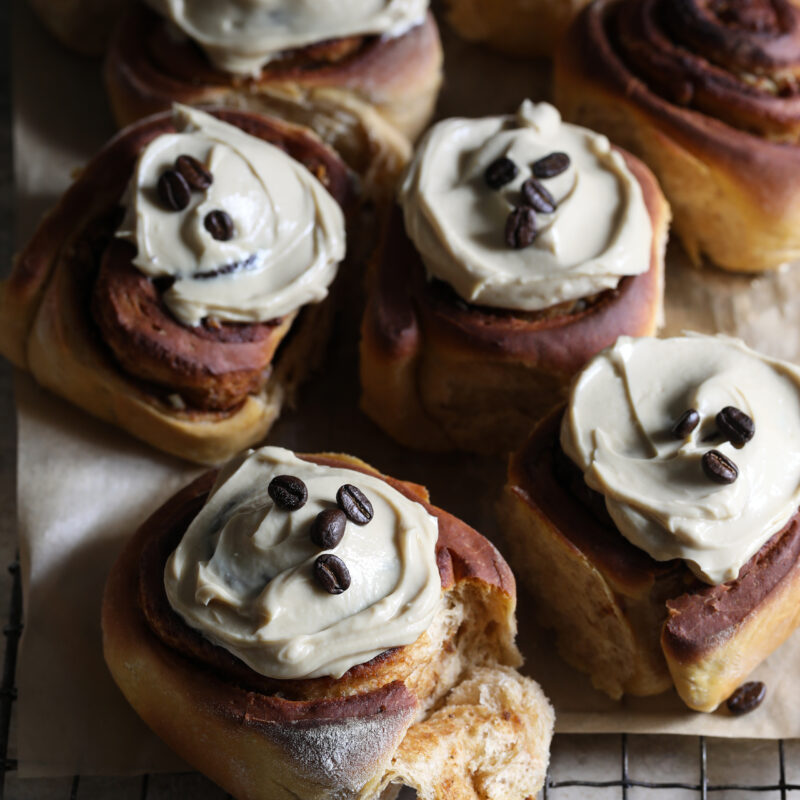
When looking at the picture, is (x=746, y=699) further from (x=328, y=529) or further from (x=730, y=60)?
(x=730, y=60)

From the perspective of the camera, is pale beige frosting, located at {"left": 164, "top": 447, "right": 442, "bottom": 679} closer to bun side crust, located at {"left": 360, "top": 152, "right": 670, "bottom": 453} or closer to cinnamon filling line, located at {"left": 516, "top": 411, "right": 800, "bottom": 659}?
cinnamon filling line, located at {"left": 516, "top": 411, "right": 800, "bottom": 659}

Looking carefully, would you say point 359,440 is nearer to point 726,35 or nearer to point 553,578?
point 553,578

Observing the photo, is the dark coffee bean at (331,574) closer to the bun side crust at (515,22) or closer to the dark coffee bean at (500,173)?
the dark coffee bean at (500,173)

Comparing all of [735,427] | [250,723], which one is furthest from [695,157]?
[250,723]

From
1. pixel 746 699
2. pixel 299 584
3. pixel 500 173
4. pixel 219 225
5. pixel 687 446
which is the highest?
pixel 500 173

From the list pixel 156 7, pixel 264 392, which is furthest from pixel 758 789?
pixel 156 7

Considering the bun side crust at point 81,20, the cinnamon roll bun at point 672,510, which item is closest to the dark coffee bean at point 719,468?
the cinnamon roll bun at point 672,510

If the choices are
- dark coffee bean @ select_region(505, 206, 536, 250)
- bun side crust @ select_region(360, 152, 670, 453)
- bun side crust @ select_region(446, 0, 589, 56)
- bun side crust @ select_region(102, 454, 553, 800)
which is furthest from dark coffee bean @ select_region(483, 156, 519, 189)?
bun side crust @ select_region(446, 0, 589, 56)
